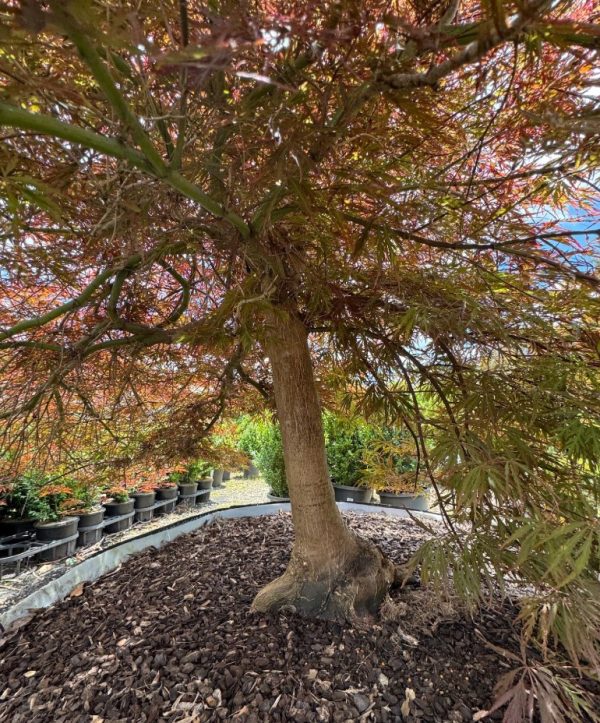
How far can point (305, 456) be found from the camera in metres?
1.21

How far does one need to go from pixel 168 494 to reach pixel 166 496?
34mm

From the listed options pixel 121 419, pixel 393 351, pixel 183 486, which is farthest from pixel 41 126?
pixel 183 486

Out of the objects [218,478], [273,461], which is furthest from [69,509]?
[218,478]

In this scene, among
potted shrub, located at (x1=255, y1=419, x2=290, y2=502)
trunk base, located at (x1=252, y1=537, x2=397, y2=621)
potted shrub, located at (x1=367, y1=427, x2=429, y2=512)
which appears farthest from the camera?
potted shrub, located at (x1=255, y1=419, x2=290, y2=502)

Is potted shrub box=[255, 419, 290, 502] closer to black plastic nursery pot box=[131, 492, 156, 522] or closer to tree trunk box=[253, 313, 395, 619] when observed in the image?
black plastic nursery pot box=[131, 492, 156, 522]

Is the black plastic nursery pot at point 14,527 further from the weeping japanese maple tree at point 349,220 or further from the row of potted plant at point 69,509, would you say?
the weeping japanese maple tree at point 349,220

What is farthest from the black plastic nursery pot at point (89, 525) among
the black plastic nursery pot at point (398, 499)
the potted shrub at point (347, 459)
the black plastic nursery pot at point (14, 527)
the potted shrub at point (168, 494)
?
the black plastic nursery pot at point (398, 499)

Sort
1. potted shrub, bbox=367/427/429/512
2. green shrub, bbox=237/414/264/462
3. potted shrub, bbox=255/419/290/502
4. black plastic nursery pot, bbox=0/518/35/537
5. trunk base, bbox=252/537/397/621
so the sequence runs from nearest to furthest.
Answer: trunk base, bbox=252/537/397/621 → potted shrub, bbox=367/427/429/512 → black plastic nursery pot, bbox=0/518/35/537 → potted shrub, bbox=255/419/290/502 → green shrub, bbox=237/414/264/462

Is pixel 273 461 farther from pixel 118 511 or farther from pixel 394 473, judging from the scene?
pixel 394 473

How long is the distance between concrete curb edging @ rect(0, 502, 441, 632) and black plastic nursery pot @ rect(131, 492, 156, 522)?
170 cm

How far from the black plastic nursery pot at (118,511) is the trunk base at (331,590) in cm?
245

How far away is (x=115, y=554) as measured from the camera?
157 cm

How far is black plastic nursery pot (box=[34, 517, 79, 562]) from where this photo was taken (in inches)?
105

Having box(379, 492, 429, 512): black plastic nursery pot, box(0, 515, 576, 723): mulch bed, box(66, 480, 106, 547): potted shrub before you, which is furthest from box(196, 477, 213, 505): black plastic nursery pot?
box(0, 515, 576, 723): mulch bed
